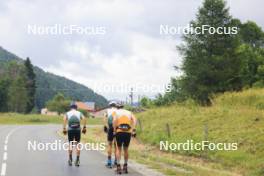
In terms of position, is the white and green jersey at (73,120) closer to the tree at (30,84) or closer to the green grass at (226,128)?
the green grass at (226,128)

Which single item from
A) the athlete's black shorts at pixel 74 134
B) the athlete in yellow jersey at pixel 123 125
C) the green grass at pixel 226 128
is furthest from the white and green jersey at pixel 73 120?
the green grass at pixel 226 128

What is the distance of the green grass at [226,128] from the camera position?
760 inches

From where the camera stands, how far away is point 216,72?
49.2m

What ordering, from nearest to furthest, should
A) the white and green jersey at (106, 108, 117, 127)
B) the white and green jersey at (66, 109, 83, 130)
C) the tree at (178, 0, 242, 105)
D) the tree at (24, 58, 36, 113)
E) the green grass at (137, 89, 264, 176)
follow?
the white and green jersey at (106, 108, 117, 127) → the white and green jersey at (66, 109, 83, 130) → the green grass at (137, 89, 264, 176) → the tree at (178, 0, 242, 105) → the tree at (24, 58, 36, 113)

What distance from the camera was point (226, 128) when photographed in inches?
960

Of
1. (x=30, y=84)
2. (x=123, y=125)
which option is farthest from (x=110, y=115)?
(x=30, y=84)

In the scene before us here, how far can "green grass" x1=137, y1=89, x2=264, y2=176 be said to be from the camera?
19.3 metres

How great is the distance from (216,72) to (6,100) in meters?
90.4

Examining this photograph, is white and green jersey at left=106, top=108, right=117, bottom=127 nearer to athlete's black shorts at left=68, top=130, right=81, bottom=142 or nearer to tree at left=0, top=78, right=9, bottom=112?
athlete's black shorts at left=68, top=130, right=81, bottom=142

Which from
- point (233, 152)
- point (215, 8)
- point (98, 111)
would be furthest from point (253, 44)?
point (98, 111)

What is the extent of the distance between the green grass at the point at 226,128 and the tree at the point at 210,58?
11.7m

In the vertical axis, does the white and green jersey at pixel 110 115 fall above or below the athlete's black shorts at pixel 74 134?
above

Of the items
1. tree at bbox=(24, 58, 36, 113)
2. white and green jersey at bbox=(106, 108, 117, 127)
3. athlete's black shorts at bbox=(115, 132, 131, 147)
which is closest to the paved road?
athlete's black shorts at bbox=(115, 132, 131, 147)

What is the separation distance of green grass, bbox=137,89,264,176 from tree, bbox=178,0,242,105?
11703 millimetres
